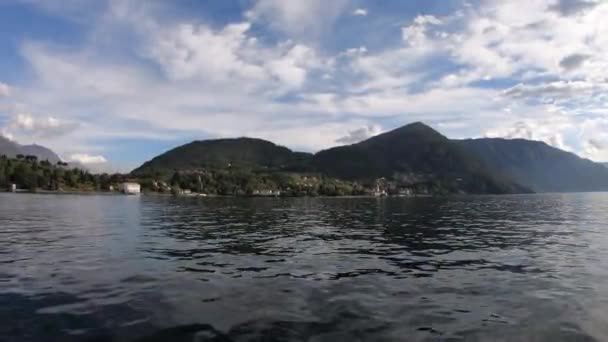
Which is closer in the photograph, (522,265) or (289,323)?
(289,323)

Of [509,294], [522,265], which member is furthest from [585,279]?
[509,294]

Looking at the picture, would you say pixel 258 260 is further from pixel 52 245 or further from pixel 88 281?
pixel 52 245

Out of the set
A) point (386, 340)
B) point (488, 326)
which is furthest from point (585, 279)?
point (386, 340)

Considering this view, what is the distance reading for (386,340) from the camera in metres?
19.8

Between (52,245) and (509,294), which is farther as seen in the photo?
(52,245)

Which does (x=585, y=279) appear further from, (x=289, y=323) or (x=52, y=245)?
(x=52, y=245)

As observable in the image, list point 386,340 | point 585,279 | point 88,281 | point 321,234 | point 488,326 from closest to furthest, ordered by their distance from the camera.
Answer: point 386,340 → point 488,326 → point 88,281 → point 585,279 → point 321,234

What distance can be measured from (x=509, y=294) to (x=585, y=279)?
350 inches

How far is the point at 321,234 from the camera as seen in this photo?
6562 cm

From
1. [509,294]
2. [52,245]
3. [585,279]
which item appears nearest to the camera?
[509,294]

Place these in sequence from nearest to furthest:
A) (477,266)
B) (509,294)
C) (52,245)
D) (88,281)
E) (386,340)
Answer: (386,340)
(509,294)
(88,281)
(477,266)
(52,245)

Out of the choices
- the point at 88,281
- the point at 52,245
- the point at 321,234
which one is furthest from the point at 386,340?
the point at 321,234

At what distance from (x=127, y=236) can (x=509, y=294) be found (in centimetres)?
4661

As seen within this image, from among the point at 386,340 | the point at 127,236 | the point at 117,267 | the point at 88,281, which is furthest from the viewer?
the point at 127,236
